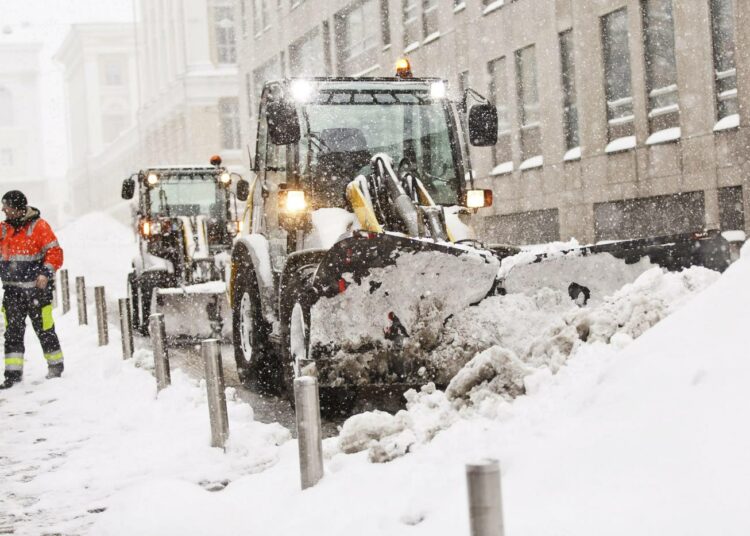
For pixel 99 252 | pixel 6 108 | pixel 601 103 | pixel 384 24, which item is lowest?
pixel 99 252

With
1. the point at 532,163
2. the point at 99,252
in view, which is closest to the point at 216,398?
the point at 532,163

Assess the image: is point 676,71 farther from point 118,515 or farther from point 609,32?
point 118,515

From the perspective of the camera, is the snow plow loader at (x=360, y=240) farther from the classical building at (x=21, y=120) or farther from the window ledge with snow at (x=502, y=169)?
the classical building at (x=21, y=120)

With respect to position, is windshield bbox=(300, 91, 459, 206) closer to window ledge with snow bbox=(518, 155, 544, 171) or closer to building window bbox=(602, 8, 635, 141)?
building window bbox=(602, 8, 635, 141)

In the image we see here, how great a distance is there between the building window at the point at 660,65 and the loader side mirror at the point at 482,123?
11.3 meters

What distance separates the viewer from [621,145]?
841 inches

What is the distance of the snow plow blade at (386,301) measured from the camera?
7707 millimetres

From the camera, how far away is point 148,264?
16594mm

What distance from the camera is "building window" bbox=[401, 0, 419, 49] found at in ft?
98.5

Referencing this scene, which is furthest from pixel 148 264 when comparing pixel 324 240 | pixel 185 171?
pixel 324 240

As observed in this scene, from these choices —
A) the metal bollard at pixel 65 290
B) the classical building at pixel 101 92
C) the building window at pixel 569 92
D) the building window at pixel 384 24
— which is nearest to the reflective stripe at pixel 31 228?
the metal bollard at pixel 65 290

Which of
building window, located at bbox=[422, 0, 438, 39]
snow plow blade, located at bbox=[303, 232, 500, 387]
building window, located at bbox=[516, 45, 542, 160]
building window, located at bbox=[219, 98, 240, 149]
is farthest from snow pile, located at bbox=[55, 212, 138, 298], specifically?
snow plow blade, located at bbox=[303, 232, 500, 387]

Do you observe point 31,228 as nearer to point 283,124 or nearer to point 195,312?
point 195,312

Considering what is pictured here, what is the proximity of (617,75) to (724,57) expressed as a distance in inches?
132
